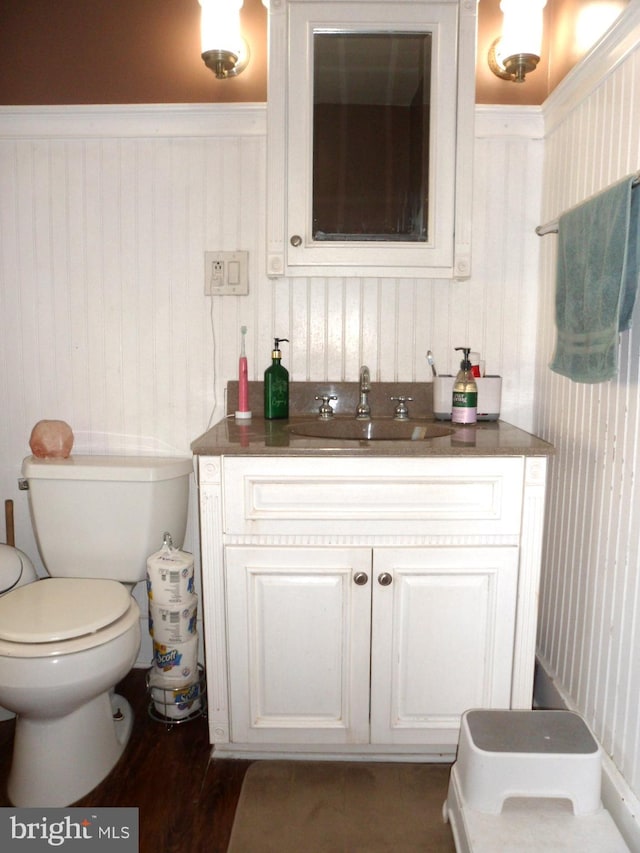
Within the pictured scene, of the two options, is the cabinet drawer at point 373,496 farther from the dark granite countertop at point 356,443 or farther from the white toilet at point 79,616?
the white toilet at point 79,616

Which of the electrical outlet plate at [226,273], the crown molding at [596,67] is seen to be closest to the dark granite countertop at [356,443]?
the electrical outlet plate at [226,273]

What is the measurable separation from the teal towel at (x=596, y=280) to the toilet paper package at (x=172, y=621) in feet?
3.66

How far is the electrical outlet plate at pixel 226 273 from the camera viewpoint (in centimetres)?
187

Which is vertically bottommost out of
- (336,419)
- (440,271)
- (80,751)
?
(80,751)

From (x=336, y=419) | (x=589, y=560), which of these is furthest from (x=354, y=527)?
(x=589, y=560)

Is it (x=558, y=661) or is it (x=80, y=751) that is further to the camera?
(x=558, y=661)

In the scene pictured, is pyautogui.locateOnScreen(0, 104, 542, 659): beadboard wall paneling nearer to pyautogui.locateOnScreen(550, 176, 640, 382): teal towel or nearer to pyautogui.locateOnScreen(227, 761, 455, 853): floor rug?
pyautogui.locateOnScreen(550, 176, 640, 382): teal towel

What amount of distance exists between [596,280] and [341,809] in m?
1.26

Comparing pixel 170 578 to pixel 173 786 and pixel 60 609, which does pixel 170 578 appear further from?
pixel 173 786

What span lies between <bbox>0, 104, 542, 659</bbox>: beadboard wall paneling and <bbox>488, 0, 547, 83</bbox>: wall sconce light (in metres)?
0.15

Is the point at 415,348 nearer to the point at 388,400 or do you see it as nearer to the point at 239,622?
the point at 388,400

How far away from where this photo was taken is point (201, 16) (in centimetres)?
171

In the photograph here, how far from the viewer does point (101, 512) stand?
1691 millimetres

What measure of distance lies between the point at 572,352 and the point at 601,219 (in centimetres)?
29
